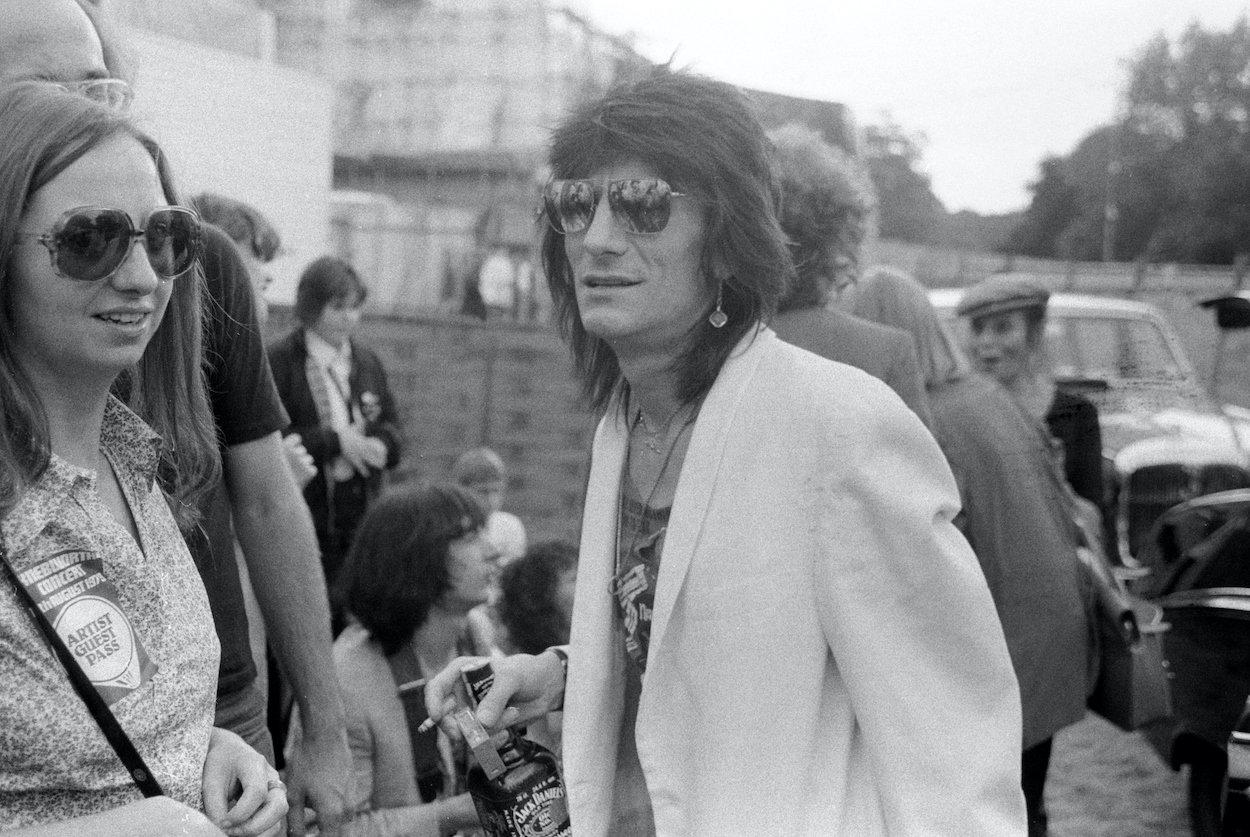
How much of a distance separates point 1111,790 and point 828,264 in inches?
144

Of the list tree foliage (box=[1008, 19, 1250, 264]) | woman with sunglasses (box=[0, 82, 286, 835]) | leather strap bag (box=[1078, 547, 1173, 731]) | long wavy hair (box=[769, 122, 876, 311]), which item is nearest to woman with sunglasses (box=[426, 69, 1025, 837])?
woman with sunglasses (box=[0, 82, 286, 835])

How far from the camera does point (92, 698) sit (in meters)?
1.41

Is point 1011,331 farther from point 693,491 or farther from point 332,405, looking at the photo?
point 693,491

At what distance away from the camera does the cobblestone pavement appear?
5527 mm

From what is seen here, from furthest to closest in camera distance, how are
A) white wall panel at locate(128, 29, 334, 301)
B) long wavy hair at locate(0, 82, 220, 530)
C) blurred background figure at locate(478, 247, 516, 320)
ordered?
white wall panel at locate(128, 29, 334, 301) → blurred background figure at locate(478, 247, 516, 320) → long wavy hair at locate(0, 82, 220, 530)

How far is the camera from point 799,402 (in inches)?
75.8

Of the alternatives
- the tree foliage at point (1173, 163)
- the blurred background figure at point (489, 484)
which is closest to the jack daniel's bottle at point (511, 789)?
the blurred background figure at point (489, 484)

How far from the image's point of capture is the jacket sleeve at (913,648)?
1787 millimetres

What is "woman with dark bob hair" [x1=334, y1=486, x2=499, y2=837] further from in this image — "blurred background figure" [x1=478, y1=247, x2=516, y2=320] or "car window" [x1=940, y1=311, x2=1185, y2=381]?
"blurred background figure" [x1=478, y1=247, x2=516, y2=320]

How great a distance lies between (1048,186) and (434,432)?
5686cm

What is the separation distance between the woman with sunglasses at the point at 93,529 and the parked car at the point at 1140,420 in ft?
20.3

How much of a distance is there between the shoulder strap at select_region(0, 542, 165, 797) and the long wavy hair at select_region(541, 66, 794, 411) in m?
1.01

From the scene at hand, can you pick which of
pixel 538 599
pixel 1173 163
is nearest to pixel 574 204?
pixel 538 599

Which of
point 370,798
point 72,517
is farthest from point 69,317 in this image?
point 370,798
